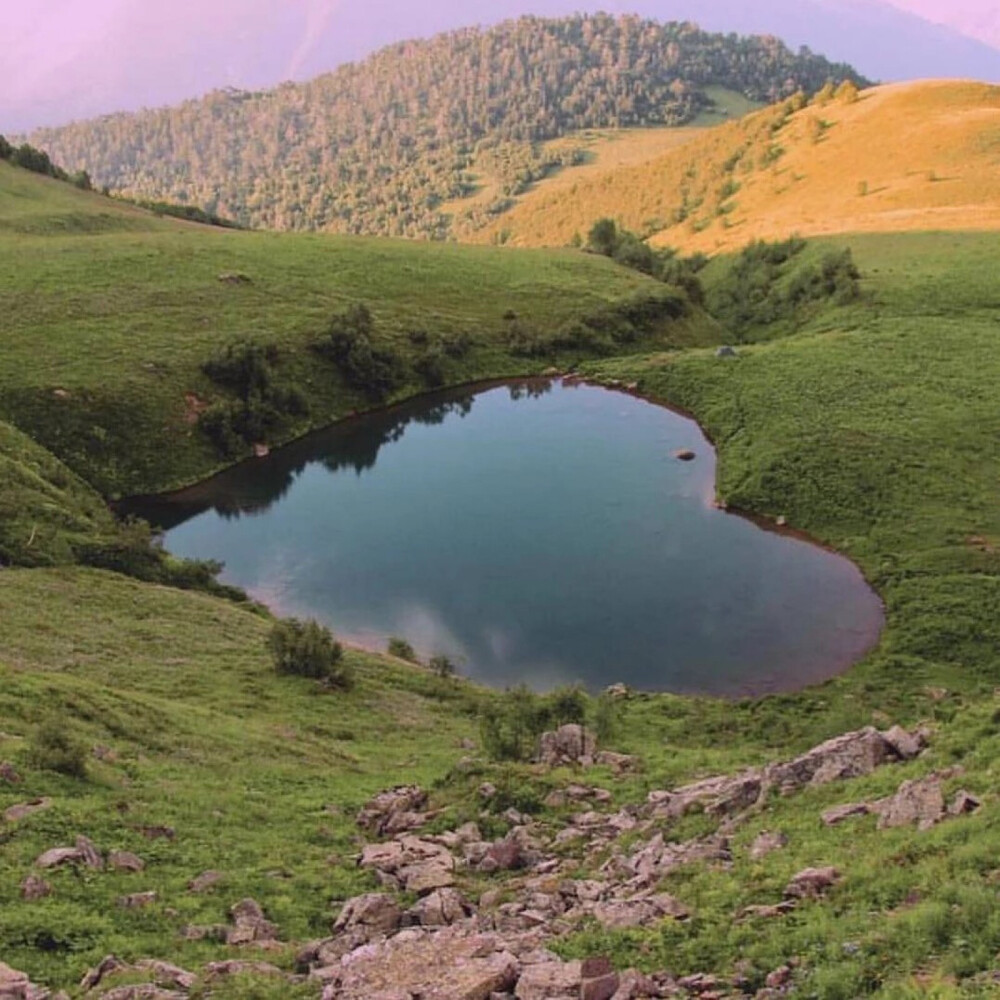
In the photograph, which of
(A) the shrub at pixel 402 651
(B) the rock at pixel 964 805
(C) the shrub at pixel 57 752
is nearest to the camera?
(B) the rock at pixel 964 805

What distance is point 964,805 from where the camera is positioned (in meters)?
14.7

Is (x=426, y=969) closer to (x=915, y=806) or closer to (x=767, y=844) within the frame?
(x=767, y=844)


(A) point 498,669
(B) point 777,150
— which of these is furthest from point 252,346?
(B) point 777,150

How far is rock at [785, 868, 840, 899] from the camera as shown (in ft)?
44.5

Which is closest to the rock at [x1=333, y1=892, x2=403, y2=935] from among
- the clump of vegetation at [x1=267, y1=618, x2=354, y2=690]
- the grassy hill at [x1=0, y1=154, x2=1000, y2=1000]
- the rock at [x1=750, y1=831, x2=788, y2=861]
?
the grassy hill at [x1=0, y1=154, x2=1000, y2=1000]

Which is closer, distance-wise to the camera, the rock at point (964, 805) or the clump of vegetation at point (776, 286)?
the rock at point (964, 805)

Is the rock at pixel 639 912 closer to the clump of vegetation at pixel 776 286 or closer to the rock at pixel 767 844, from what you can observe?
the rock at pixel 767 844

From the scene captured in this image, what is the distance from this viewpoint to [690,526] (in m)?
56.2

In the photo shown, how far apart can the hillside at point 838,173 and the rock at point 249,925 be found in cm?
10994

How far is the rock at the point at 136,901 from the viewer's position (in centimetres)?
1588

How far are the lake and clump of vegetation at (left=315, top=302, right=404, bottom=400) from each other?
6521mm

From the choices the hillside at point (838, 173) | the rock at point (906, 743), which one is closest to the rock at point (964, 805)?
the rock at point (906, 743)

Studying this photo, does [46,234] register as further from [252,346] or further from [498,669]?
[498,669]

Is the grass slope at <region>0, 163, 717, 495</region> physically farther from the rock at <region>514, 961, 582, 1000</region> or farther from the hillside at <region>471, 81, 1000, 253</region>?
the rock at <region>514, 961, 582, 1000</region>
